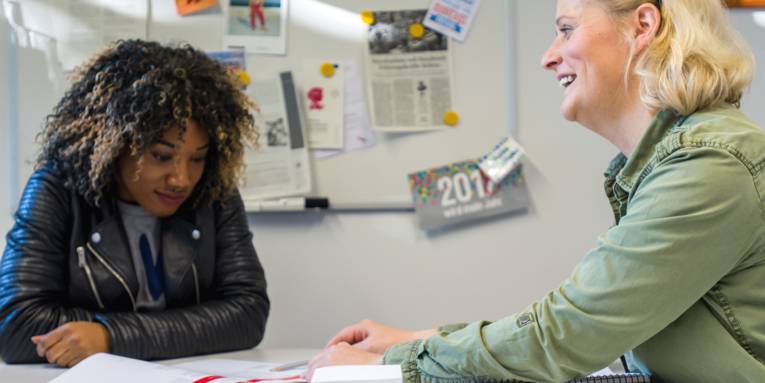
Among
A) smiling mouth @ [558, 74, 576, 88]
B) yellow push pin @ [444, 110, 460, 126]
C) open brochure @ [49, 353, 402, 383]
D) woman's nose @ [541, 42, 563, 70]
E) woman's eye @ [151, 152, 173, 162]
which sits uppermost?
woman's nose @ [541, 42, 563, 70]

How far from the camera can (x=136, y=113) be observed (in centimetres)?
168

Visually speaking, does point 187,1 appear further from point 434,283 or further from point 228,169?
point 434,283

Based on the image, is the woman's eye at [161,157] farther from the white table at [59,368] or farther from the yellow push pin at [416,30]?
the yellow push pin at [416,30]

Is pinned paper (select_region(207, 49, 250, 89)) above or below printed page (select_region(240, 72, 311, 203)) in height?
above

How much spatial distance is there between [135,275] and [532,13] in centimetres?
124

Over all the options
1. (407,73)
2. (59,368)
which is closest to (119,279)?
(59,368)

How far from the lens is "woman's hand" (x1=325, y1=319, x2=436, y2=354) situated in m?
1.27

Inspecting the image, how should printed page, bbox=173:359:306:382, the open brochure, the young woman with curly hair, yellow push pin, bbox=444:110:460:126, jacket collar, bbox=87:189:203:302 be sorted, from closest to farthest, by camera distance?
the open brochure, printed page, bbox=173:359:306:382, the young woman with curly hair, jacket collar, bbox=87:189:203:302, yellow push pin, bbox=444:110:460:126

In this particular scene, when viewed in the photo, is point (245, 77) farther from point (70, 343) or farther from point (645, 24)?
point (645, 24)

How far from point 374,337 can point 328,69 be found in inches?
46.5

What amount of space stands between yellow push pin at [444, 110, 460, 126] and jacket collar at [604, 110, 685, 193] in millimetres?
1270

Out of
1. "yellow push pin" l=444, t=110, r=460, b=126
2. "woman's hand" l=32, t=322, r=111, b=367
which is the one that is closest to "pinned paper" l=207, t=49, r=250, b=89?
"yellow push pin" l=444, t=110, r=460, b=126

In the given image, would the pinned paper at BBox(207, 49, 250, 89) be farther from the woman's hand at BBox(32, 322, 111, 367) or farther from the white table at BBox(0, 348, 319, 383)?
the woman's hand at BBox(32, 322, 111, 367)

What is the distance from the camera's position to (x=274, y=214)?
7.74 ft
